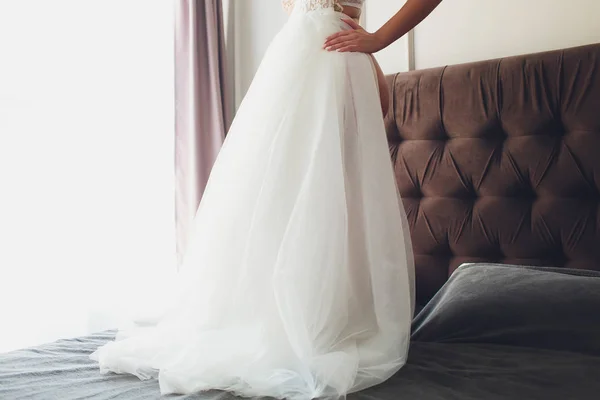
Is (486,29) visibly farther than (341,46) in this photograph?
Yes

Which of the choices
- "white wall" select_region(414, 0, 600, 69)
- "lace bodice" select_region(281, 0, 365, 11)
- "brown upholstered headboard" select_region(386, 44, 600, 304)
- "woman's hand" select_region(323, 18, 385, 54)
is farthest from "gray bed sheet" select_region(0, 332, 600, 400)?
"white wall" select_region(414, 0, 600, 69)

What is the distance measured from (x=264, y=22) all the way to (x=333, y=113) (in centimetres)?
156

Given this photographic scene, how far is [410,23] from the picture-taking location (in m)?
1.67

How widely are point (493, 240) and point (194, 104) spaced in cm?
130

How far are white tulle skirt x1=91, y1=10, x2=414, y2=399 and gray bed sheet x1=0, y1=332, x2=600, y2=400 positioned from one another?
0.15 feet

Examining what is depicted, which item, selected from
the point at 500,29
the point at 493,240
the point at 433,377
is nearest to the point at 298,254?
the point at 433,377

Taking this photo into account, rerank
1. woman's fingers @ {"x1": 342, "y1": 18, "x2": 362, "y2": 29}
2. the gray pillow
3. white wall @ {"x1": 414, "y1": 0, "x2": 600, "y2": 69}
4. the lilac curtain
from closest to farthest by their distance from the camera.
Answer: the gray pillow
woman's fingers @ {"x1": 342, "y1": 18, "x2": 362, "y2": 29}
white wall @ {"x1": 414, "y1": 0, "x2": 600, "y2": 69}
the lilac curtain

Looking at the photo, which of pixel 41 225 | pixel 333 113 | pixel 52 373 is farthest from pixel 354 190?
pixel 41 225

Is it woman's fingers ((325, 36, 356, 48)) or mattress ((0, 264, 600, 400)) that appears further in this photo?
woman's fingers ((325, 36, 356, 48))

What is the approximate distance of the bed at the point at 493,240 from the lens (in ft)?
4.17

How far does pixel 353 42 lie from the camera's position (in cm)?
154

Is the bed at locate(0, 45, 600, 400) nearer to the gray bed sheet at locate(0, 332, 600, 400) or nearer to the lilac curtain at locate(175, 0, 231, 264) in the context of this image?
the gray bed sheet at locate(0, 332, 600, 400)

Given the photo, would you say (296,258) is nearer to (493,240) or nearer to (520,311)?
(520,311)

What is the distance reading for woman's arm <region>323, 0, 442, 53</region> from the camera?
5.05ft
